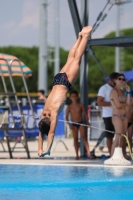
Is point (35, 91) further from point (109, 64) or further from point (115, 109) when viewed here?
point (115, 109)

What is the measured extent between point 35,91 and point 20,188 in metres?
85.2

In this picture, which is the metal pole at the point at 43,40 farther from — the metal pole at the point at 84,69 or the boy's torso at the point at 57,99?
the boy's torso at the point at 57,99

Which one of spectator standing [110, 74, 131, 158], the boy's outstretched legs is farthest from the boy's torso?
spectator standing [110, 74, 131, 158]

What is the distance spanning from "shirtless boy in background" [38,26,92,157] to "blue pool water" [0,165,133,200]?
0.55m

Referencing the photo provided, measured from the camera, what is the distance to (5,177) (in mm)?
8633

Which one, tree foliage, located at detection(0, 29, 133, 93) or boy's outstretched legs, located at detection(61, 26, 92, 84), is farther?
tree foliage, located at detection(0, 29, 133, 93)

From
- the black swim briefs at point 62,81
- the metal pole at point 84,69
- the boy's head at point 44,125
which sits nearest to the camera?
the boy's head at point 44,125

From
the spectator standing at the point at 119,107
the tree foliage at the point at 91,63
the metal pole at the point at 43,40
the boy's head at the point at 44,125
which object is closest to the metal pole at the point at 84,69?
the spectator standing at the point at 119,107

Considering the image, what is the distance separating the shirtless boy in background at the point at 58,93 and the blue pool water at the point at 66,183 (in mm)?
546

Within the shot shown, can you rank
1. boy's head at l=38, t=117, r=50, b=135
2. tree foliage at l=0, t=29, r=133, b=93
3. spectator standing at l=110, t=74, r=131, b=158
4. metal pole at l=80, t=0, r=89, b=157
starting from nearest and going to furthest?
boy's head at l=38, t=117, r=50, b=135
spectator standing at l=110, t=74, r=131, b=158
metal pole at l=80, t=0, r=89, b=157
tree foliage at l=0, t=29, r=133, b=93

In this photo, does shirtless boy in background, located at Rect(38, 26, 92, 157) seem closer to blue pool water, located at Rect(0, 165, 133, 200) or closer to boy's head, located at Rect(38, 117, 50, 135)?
boy's head, located at Rect(38, 117, 50, 135)

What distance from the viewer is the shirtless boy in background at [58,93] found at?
9.06 meters

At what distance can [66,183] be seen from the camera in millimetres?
7891

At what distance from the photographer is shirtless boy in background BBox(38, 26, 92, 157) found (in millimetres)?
9062
